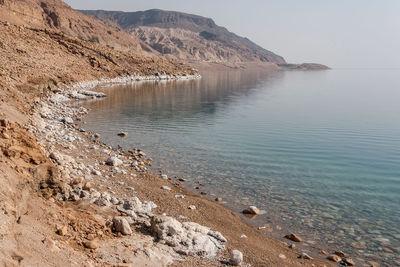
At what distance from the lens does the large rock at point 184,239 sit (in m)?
8.02

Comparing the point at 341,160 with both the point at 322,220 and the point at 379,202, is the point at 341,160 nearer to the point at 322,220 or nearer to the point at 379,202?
the point at 379,202

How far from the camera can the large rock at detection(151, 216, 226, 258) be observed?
8023 millimetres

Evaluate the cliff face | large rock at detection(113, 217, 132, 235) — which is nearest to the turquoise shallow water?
large rock at detection(113, 217, 132, 235)

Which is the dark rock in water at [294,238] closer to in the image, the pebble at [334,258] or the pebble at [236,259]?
the pebble at [334,258]

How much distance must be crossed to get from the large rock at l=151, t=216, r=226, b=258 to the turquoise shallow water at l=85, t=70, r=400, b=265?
3073mm

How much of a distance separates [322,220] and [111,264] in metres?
7.99

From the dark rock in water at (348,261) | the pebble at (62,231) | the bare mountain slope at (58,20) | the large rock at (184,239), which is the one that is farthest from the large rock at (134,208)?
the bare mountain slope at (58,20)

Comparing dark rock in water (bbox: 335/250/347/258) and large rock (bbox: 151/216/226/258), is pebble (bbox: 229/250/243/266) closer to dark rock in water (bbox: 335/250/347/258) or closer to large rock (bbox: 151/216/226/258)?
large rock (bbox: 151/216/226/258)

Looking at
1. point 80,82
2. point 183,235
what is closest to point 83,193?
point 183,235

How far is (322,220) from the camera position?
11.4m

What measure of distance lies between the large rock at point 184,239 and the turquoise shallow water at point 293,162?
10.1ft

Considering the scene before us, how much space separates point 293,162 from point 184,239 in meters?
10.9

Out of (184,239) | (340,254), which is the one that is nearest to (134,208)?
(184,239)

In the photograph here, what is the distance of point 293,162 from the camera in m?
17.5
